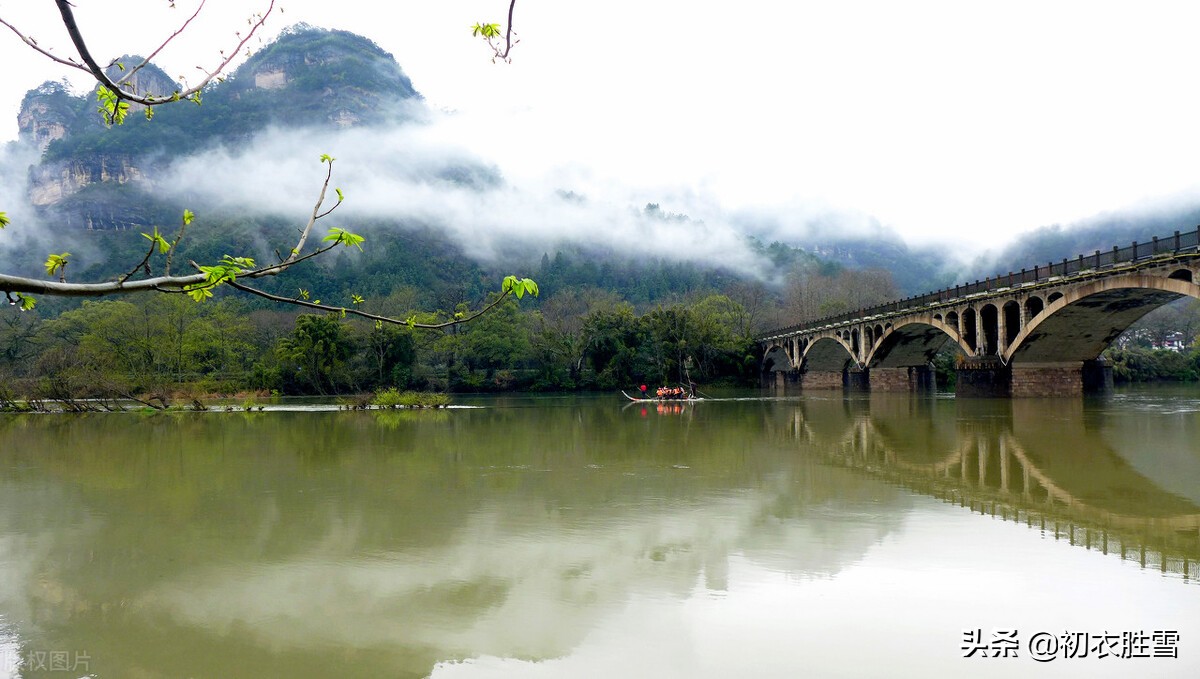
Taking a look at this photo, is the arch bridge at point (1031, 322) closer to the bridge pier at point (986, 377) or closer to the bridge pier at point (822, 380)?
the bridge pier at point (986, 377)

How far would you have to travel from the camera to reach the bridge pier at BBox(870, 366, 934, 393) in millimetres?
61312

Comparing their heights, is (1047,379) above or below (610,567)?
above

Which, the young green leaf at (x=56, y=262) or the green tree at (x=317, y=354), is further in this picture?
the green tree at (x=317, y=354)

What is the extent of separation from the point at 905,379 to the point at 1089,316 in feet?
83.0

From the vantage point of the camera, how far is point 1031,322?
37719 mm

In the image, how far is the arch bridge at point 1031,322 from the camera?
31366 millimetres

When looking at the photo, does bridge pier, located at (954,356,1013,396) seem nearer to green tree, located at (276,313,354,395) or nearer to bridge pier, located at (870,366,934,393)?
bridge pier, located at (870,366,934,393)

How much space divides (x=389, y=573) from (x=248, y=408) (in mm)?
36466

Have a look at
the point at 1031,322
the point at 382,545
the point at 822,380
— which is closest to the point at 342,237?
the point at 382,545

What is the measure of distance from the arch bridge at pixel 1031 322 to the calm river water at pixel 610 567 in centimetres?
1721

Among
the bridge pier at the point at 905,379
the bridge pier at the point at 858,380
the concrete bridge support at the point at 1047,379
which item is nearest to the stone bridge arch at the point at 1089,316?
the concrete bridge support at the point at 1047,379

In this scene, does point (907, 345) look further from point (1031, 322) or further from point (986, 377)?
point (1031, 322)

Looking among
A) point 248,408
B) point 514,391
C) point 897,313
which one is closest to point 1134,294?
point 897,313

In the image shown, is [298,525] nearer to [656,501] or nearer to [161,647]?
[161,647]
